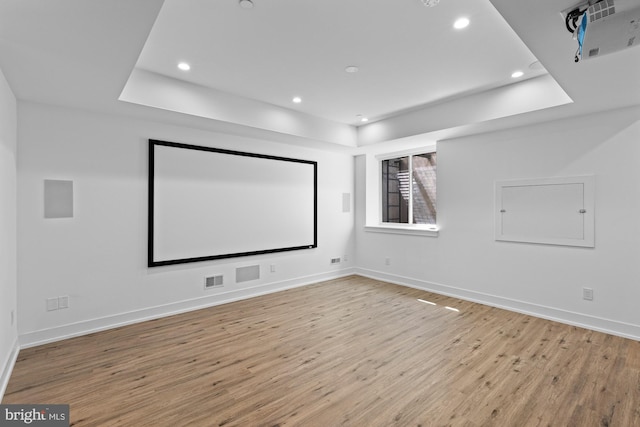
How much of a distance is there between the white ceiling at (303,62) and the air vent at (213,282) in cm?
200

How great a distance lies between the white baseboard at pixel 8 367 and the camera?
2.34 m

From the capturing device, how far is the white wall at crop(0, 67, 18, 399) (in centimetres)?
243

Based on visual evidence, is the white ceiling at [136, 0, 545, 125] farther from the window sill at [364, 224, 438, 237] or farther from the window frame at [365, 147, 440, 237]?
the window sill at [364, 224, 438, 237]

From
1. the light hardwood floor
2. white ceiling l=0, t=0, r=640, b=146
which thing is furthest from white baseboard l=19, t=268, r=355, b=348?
white ceiling l=0, t=0, r=640, b=146

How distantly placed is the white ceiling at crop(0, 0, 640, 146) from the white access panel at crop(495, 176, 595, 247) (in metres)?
0.80

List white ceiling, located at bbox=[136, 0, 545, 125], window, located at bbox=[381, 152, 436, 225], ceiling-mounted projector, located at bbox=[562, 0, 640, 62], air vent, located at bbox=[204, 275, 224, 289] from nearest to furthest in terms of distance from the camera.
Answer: ceiling-mounted projector, located at bbox=[562, 0, 640, 62] < white ceiling, located at bbox=[136, 0, 545, 125] < air vent, located at bbox=[204, 275, 224, 289] < window, located at bbox=[381, 152, 436, 225]

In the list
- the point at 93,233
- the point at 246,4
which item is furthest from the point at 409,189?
the point at 93,233

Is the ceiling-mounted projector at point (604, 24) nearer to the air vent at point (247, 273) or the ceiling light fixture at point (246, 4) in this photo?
the ceiling light fixture at point (246, 4)

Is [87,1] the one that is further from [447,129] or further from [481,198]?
[481,198]

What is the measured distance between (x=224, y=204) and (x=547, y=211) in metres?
4.11

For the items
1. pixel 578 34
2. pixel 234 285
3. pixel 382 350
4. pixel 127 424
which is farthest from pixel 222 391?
pixel 578 34

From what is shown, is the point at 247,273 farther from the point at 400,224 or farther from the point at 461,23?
the point at 461,23

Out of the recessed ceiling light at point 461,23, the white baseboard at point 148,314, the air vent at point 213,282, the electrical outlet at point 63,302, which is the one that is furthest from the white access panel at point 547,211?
the electrical outlet at point 63,302

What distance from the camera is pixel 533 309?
13.1 feet
